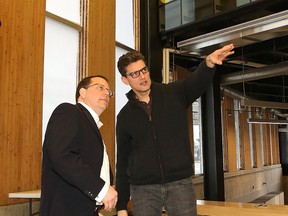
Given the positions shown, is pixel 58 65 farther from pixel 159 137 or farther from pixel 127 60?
pixel 159 137

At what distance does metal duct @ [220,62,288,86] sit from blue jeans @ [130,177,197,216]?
5.94m

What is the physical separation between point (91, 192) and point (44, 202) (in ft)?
0.81

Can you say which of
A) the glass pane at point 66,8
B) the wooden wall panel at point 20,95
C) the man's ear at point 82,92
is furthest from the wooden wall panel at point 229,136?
the man's ear at point 82,92

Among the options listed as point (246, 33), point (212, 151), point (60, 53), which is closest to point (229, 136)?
point (212, 151)

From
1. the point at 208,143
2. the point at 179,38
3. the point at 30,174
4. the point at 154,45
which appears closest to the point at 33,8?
the point at 30,174

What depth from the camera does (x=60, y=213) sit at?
145 centimetres

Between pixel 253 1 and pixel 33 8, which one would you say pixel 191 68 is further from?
pixel 33 8

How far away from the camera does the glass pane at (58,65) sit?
399cm

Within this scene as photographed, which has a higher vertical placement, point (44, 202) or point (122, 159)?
point (122, 159)

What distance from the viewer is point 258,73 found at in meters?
7.41

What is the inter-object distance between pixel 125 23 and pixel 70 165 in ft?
14.2

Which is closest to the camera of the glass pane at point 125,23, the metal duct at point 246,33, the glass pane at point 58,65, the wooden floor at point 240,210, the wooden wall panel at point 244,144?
the wooden floor at point 240,210

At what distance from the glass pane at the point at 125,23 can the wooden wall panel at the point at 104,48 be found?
29cm

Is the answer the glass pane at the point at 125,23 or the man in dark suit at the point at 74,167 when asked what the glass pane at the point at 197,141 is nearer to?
the glass pane at the point at 125,23
